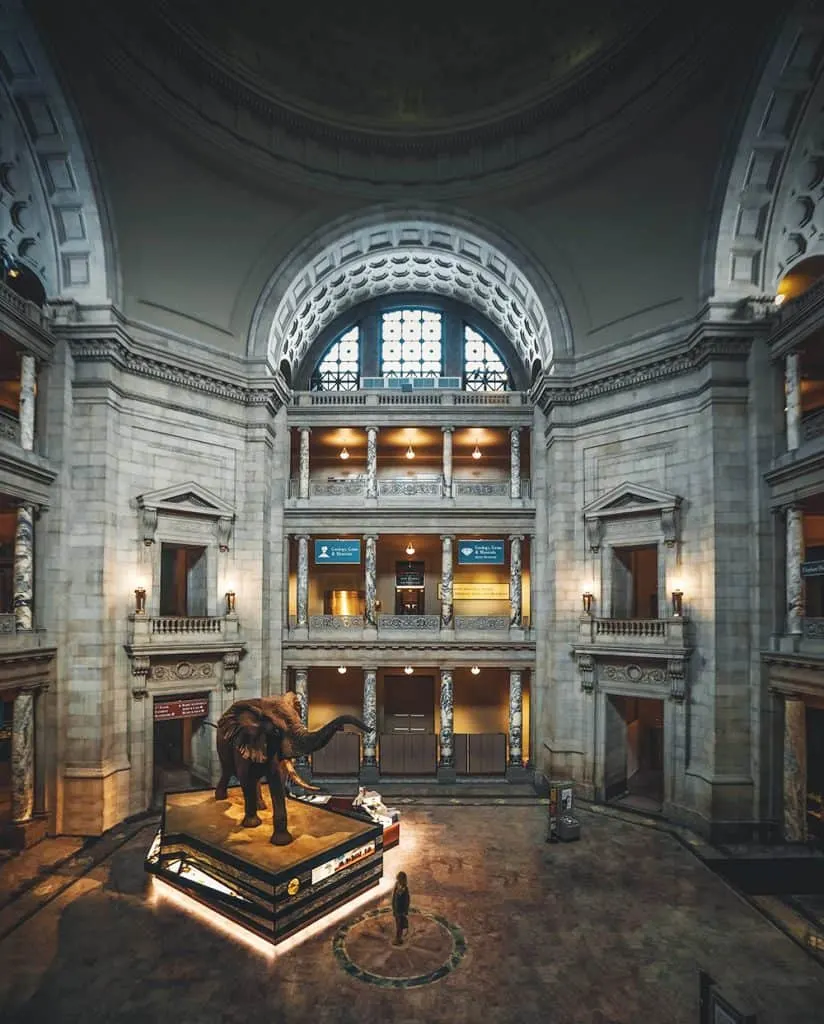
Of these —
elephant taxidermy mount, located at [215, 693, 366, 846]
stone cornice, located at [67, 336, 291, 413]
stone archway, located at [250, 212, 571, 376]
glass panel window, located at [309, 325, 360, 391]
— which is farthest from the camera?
glass panel window, located at [309, 325, 360, 391]

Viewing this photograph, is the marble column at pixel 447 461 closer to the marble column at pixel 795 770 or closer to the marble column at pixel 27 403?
the marble column at pixel 795 770

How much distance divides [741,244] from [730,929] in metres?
17.3

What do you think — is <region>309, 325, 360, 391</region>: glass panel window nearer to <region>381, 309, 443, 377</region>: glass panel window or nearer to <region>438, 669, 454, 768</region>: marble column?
Answer: <region>381, 309, 443, 377</region>: glass panel window

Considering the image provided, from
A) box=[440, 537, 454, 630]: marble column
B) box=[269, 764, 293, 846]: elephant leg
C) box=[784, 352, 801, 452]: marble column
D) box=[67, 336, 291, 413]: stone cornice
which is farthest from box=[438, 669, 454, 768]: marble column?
box=[784, 352, 801, 452]: marble column

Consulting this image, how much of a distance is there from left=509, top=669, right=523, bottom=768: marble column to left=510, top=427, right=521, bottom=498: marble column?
21.4 ft

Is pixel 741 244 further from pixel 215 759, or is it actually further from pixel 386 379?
pixel 215 759

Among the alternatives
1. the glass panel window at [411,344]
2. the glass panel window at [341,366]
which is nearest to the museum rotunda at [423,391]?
the glass panel window at [411,344]

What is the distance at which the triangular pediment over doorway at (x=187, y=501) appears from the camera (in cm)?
1998

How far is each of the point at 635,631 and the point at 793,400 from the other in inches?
307

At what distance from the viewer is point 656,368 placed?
2041cm

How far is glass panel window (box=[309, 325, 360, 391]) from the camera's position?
28094 mm

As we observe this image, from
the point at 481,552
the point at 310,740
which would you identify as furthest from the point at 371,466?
the point at 310,740

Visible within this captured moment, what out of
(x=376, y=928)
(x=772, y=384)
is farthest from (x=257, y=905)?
(x=772, y=384)

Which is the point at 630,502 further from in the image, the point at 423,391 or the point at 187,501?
the point at 187,501
